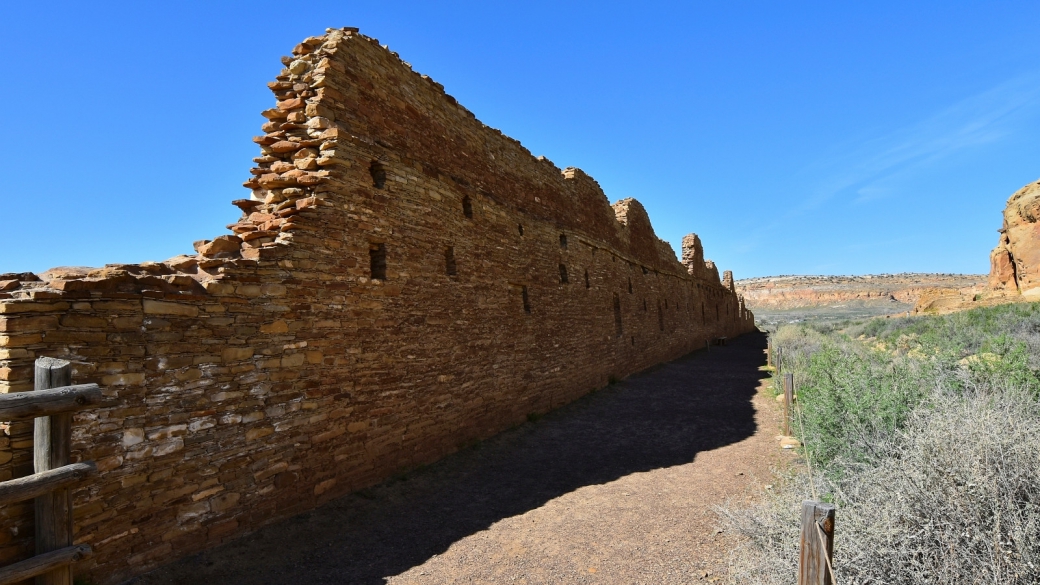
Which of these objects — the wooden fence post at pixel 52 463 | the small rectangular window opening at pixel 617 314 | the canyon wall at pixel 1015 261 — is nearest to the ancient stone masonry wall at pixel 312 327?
the wooden fence post at pixel 52 463

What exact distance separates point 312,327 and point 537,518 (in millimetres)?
3375

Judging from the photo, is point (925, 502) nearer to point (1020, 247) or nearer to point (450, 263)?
point (450, 263)

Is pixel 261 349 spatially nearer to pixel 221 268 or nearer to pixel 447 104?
pixel 221 268

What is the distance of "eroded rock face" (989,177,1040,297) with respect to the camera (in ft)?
79.5

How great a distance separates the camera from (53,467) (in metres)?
3.72

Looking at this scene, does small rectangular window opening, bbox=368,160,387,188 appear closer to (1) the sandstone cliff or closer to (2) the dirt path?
(2) the dirt path

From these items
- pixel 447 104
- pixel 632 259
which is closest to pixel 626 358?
pixel 632 259

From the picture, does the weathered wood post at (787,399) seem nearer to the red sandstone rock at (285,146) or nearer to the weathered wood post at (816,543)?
the weathered wood post at (816,543)

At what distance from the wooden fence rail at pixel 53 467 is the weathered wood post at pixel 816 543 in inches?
188

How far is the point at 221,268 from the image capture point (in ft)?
16.8

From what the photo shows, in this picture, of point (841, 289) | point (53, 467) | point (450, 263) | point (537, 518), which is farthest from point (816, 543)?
point (841, 289)

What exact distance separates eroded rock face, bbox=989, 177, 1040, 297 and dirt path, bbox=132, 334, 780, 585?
23.9m

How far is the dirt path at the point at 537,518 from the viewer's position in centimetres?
469

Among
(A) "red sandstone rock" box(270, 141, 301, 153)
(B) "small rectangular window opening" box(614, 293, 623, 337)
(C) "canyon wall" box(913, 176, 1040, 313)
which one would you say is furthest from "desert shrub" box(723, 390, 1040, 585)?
(C) "canyon wall" box(913, 176, 1040, 313)
